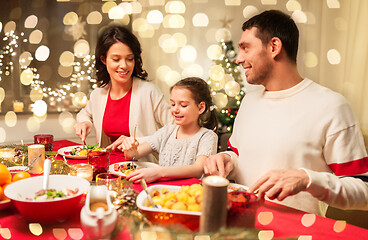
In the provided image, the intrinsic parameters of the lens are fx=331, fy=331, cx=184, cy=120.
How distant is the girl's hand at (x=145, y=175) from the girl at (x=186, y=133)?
35cm

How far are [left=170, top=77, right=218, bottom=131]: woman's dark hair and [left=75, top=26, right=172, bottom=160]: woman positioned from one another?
472 millimetres

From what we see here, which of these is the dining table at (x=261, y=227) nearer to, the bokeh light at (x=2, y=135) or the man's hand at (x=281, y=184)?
the man's hand at (x=281, y=184)

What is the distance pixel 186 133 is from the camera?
196 centimetres

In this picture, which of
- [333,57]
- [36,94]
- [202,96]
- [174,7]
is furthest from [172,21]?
[202,96]

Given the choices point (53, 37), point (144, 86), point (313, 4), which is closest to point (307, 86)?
point (144, 86)

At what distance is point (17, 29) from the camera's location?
363 cm

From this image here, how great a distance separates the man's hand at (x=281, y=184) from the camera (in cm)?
99

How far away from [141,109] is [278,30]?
4.05ft

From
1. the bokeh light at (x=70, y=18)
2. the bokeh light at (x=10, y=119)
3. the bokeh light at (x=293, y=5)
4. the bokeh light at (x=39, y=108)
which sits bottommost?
the bokeh light at (x=10, y=119)

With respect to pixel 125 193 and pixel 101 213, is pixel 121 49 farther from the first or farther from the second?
pixel 101 213

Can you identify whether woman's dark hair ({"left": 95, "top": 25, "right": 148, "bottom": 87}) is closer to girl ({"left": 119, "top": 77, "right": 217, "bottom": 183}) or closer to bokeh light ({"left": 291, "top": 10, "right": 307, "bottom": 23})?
girl ({"left": 119, "top": 77, "right": 217, "bottom": 183})

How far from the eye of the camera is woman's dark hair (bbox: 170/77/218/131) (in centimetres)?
193

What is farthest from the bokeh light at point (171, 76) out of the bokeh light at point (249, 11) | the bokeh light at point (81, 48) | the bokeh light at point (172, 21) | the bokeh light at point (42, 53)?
the bokeh light at point (42, 53)

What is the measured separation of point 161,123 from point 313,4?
2.35m
